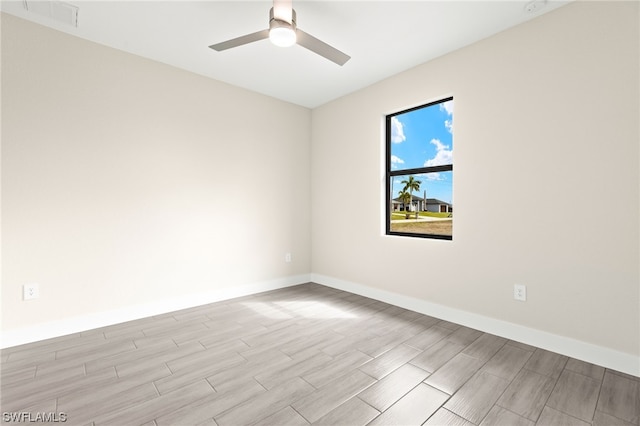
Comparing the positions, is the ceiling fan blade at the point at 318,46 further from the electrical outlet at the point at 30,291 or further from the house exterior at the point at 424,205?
the electrical outlet at the point at 30,291

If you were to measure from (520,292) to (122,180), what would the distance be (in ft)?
12.2

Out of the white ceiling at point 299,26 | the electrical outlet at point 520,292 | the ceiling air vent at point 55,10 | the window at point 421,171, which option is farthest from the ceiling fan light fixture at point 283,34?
the electrical outlet at point 520,292

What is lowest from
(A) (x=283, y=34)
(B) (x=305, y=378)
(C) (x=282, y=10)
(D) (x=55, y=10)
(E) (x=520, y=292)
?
(B) (x=305, y=378)

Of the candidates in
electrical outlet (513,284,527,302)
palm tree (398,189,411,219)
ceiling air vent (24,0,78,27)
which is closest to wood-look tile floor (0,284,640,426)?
electrical outlet (513,284,527,302)

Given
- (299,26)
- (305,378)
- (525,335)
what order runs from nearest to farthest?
(305,378) < (525,335) < (299,26)

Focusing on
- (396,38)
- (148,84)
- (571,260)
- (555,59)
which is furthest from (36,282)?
(555,59)

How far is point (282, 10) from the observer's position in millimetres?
1923

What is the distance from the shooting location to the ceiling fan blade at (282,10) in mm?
1913

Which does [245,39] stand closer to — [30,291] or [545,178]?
[545,178]

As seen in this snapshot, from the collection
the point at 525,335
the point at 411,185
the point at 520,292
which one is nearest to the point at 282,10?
the point at 411,185

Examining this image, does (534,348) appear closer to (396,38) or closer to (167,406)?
(167,406)

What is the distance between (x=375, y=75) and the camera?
334 cm

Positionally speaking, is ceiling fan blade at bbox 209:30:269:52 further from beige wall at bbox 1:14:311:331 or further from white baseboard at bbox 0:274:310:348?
white baseboard at bbox 0:274:310:348

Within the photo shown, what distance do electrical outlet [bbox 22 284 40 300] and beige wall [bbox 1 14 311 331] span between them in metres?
0.03
